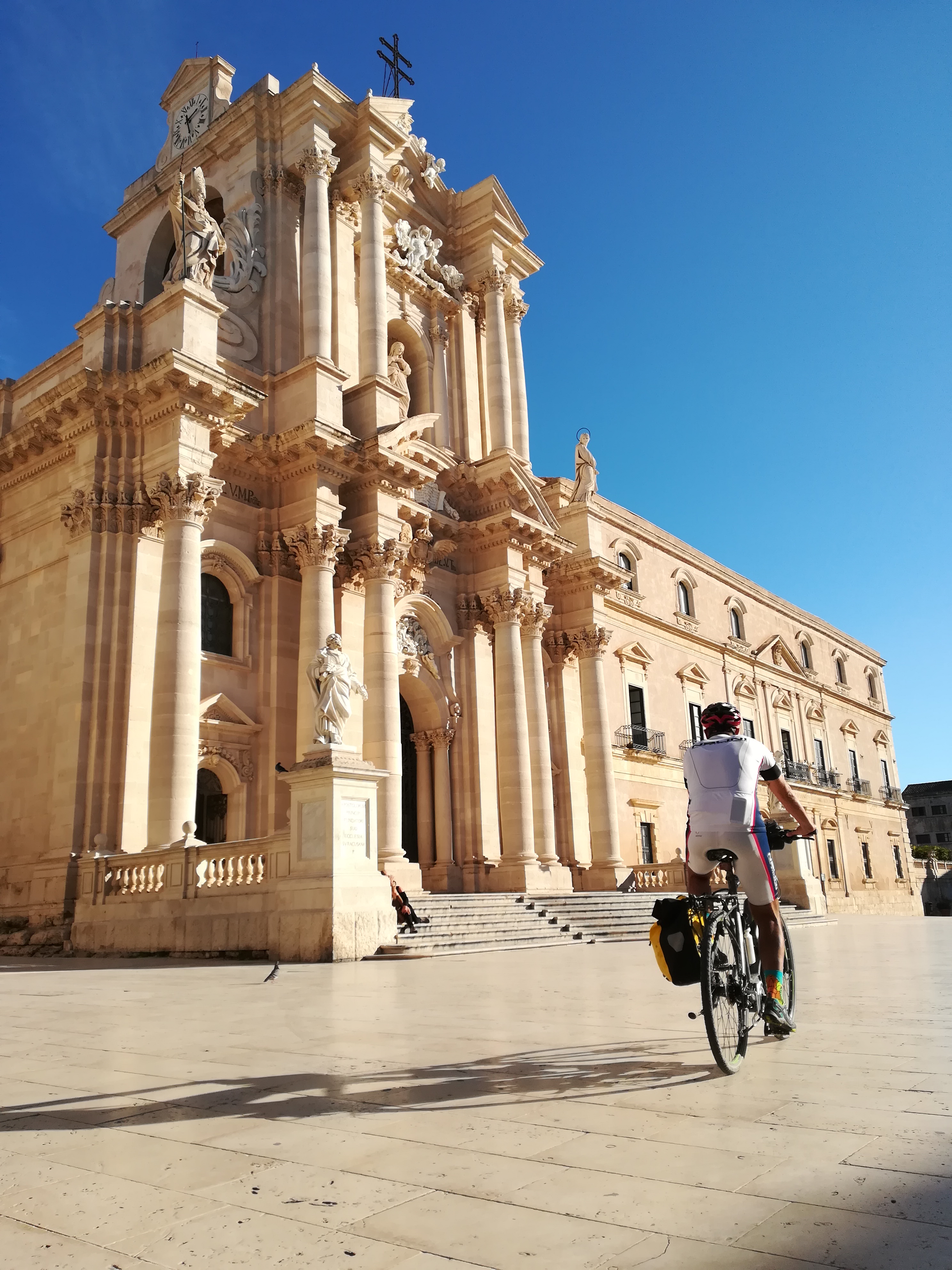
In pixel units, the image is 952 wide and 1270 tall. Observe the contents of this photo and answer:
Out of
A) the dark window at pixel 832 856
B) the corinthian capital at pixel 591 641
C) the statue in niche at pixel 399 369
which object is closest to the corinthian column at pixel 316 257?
the statue in niche at pixel 399 369

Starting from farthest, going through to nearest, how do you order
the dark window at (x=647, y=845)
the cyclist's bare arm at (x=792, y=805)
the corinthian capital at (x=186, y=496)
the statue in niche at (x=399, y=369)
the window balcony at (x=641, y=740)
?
the window balcony at (x=641, y=740) < the dark window at (x=647, y=845) < the statue in niche at (x=399, y=369) < the corinthian capital at (x=186, y=496) < the cyclist's bare arm at (x=792, y=805)

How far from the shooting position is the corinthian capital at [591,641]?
28.8 metres

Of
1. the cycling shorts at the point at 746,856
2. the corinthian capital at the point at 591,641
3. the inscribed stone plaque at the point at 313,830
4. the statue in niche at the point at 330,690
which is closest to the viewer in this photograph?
the cycling shorts at the point at 746,856

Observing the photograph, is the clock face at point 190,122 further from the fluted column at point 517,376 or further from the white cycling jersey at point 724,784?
the white cycling jersey at point 724,784

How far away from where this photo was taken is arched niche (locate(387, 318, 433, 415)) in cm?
2736

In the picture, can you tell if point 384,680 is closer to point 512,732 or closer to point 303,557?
point 303,557

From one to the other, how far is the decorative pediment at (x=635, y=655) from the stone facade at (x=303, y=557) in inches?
6.2

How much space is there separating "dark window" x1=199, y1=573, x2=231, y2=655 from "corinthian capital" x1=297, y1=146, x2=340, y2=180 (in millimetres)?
10015

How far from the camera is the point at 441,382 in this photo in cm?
2797

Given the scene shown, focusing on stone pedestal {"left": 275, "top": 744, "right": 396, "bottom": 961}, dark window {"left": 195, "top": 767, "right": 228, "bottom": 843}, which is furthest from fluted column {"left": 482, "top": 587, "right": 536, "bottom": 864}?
stone pedestal {"left": 275, "top": 744, "right": 396, "bottom": 961}

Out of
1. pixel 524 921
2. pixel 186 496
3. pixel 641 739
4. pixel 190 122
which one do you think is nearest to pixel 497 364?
pixel 190 122

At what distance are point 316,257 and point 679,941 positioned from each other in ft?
69.0

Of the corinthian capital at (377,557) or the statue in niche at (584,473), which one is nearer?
the corinthian capital at (377,557)

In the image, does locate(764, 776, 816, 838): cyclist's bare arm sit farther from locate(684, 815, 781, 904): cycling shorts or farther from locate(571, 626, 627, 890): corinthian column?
locate(571, 626, 627, 890): corinthian column
